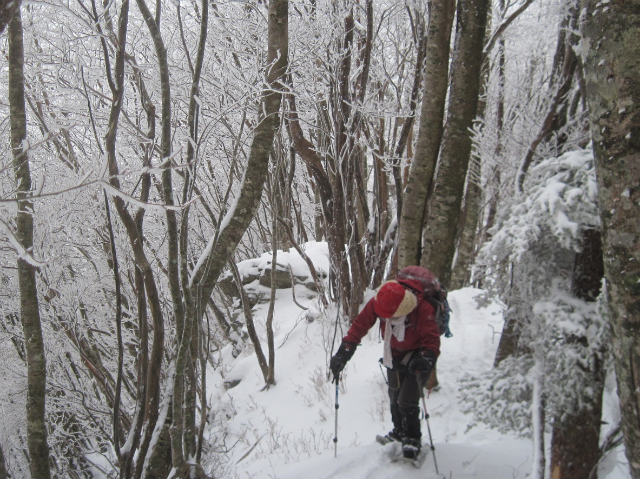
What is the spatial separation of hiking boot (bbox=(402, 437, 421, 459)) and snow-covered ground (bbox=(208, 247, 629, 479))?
3.4 inches

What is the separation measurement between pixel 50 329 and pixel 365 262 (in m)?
5.30

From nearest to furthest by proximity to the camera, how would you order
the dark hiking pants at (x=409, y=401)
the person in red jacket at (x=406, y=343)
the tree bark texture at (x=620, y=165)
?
1. the tree bark texture at (x=620, y=165)
2. the person in red jacket at (x=406, y=343)
3. the dark hiking pants at (x=409, y=401)

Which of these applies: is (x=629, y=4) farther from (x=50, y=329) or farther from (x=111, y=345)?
(x=111, y=345)

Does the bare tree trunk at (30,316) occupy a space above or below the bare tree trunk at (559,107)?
below

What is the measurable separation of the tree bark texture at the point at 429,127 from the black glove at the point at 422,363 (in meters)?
1.15

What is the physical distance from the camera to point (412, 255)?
4.33 meters

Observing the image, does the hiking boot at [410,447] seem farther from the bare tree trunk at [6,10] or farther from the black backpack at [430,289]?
the bare tree trunk at [6,10]

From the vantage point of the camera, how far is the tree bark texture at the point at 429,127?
4090 millimetres

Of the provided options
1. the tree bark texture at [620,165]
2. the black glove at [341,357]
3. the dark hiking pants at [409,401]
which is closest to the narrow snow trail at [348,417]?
the dark hiking pants at [409,401]

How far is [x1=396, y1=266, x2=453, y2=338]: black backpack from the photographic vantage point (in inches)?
136

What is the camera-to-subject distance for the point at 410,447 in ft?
11.1

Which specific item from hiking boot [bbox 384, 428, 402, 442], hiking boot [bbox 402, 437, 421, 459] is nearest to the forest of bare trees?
Answer: hiking boot [bbox 402, 437, 421, 459]

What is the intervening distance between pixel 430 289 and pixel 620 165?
2.03 metres

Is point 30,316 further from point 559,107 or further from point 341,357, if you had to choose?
point 559,107
